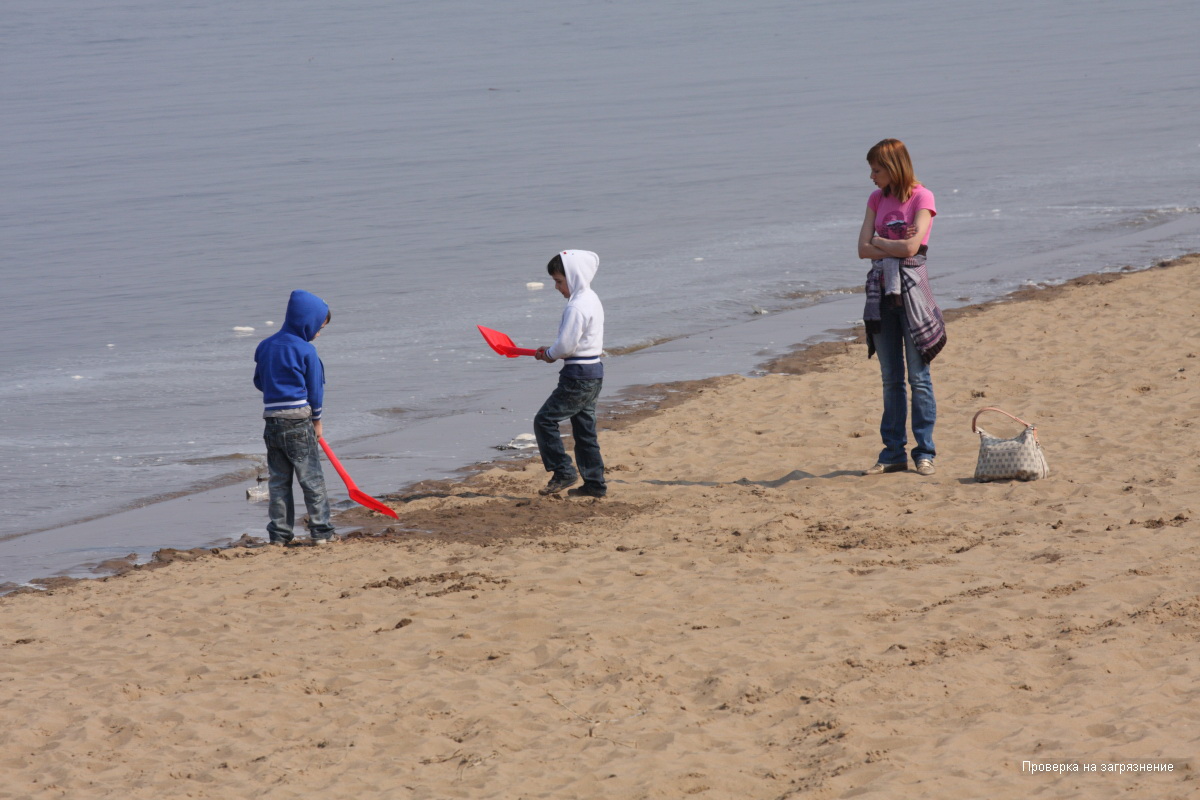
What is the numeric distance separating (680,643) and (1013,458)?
2.83 metres

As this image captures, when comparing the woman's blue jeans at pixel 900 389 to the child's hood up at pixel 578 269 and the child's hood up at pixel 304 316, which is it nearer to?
the child's hood up at pixel 578 269

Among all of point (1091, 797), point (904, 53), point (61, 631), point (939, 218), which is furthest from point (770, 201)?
point (904, 53)

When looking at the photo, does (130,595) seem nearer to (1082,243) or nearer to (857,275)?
(857,275)

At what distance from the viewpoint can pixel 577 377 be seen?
25.2 feet

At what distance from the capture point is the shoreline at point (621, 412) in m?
7.47

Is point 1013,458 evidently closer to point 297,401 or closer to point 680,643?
point 680,643

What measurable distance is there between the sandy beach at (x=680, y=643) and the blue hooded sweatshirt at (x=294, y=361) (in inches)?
33.8

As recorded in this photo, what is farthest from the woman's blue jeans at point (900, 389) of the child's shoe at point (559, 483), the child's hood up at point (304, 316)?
the child's hood up at point (304, 316)

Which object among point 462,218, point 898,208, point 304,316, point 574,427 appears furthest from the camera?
point 462,218

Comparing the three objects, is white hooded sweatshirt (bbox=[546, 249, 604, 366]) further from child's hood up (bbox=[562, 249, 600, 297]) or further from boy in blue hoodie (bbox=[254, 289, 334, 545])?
boy in blue hoodie (bbox=[254, 289, 334, 545])

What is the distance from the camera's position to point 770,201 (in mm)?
22125

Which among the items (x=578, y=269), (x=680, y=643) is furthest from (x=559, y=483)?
(x=680, y=643)

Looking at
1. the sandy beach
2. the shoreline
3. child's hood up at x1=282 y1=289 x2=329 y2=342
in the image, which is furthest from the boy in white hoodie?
child's hood up at x1=282 y1=289 x2=329 y2=342

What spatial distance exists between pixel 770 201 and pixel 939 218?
10.2ft
